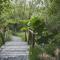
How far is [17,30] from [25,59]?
26.6 meters

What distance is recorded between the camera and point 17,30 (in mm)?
39219

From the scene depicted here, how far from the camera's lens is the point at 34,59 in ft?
32.0

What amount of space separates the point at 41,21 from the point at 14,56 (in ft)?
13.1

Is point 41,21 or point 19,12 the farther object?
point 19,12

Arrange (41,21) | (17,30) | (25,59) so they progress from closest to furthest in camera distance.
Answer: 1. (25,59)
2. (41,21)
3. (17,30)

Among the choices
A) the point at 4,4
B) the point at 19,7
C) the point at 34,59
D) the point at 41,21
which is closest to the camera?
the point at 34,59

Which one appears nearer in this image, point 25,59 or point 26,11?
point 25,59

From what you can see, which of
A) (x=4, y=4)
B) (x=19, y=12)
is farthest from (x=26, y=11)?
(x=4, y=4)

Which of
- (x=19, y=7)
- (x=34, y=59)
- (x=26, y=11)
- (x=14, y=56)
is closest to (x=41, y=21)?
(x=14, y=56)

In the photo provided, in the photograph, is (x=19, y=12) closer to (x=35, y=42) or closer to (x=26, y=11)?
(x=26, y=11)

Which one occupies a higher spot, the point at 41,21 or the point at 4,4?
the point at 4,4

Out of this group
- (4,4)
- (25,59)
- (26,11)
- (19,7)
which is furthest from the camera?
(19,7)

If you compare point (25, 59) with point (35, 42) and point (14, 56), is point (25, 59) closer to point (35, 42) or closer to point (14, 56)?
point (14, 56)

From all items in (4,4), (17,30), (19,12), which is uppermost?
(4,4)
